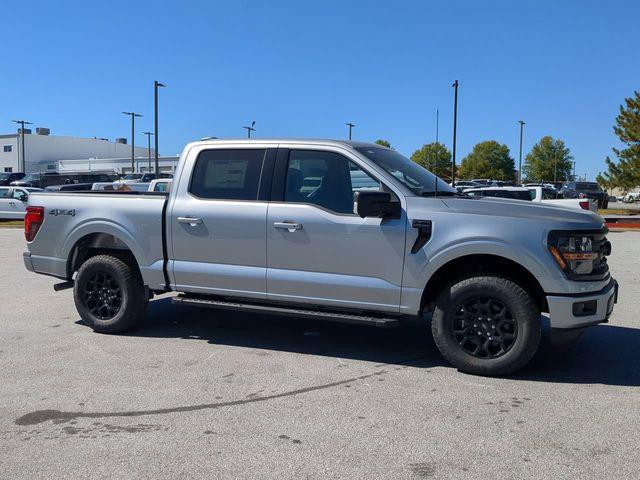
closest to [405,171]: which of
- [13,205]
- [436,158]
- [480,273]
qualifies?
[480,273]

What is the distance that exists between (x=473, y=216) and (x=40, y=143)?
9481cm

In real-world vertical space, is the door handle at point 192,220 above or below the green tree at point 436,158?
below

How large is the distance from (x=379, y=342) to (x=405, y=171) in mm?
1790

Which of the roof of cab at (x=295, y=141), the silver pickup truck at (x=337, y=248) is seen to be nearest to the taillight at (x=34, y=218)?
the silver pickup truck at (x=337, y=248)

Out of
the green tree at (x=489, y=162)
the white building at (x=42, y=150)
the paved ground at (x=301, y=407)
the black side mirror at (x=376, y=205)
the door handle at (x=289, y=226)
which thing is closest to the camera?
the paved ground at (x=301, y=407)

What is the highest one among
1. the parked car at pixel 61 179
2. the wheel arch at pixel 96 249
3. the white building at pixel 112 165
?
the white building at pixel 112 165

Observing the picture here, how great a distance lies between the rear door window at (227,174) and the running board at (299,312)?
1.03 metres

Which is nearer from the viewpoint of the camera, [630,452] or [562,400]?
[630,452]

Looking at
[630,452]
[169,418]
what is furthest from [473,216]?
[169,418]

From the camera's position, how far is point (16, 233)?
20.7m

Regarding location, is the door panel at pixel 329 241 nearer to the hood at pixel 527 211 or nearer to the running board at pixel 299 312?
the running board at pixel 299 312

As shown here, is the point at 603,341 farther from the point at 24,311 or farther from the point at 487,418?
the point at 24,311

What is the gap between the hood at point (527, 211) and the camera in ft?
16.1

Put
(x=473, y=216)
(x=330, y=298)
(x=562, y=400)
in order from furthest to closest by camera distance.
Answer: (x=330, y=298) < (x=473, y=216) < (x=562, y=400)
